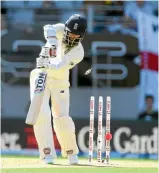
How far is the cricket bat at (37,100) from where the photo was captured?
7770 mm

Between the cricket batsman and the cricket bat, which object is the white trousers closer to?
the cricket batsman

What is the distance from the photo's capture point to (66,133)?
8156 mm

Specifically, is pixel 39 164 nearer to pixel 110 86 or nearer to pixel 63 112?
pixel 63 112

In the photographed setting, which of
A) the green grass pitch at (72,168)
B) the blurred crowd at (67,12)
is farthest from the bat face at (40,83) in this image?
the blurred crowd at (67,12)

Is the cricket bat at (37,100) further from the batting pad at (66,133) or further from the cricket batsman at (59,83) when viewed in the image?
the batting pad at (66,133)

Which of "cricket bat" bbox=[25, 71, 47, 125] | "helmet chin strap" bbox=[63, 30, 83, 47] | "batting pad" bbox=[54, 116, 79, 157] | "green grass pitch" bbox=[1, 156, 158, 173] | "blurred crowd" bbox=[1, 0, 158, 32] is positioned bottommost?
"green grass pitch" bbox=[1, 156, 158, 173]

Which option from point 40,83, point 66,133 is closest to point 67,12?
point 66,133

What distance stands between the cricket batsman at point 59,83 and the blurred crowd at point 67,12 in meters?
5.75

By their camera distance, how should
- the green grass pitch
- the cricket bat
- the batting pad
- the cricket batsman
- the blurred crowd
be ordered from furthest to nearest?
1. the blurred crowd
2. the batting pad
3. the cricket batsman
4. the cricket bat
5. the green grass pitch

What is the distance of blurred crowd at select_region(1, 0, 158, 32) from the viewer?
13.9 meters

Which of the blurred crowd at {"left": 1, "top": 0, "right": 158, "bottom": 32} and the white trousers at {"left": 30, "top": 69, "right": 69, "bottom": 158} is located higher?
the blurred crowd at {"left": 1, "top": 0, "right": 158, "bottom": 32}

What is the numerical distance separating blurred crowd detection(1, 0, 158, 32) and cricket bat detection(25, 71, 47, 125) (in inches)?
237

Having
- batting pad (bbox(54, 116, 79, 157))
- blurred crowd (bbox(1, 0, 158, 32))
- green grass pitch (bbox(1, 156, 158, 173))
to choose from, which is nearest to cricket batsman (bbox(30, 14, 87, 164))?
batting pad (bbox(54, 116, 79, 157))

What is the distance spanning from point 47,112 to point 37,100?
291 mm
